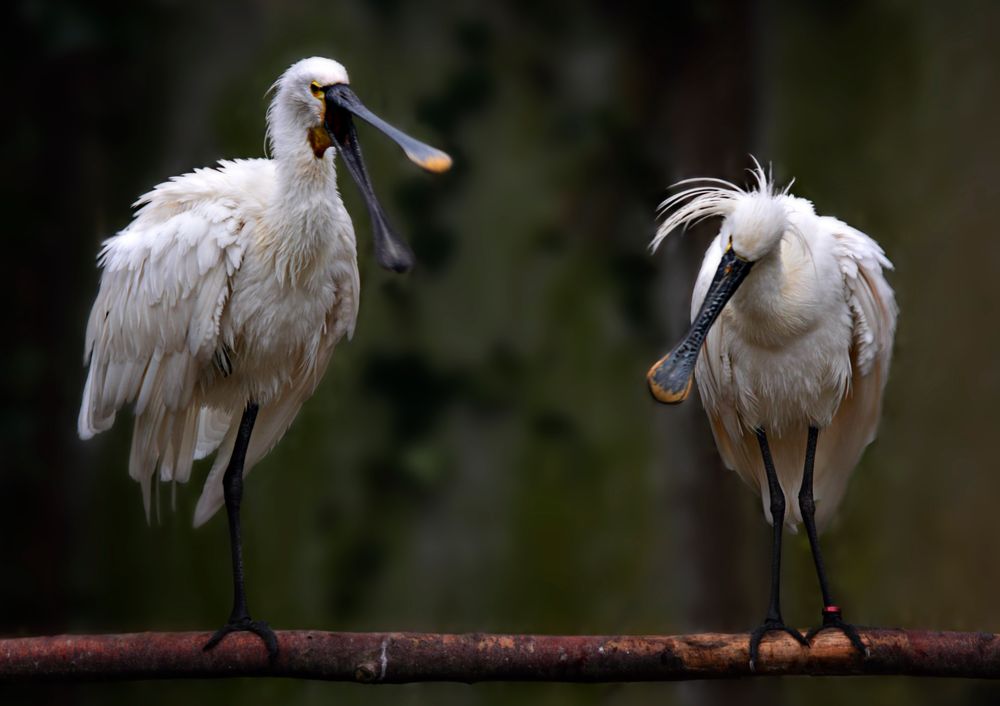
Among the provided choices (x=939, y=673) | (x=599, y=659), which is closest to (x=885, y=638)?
(x=939, y=673)

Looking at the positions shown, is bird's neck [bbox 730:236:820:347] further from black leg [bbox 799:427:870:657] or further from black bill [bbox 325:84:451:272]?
black bill [bbox 325:84:451:272]

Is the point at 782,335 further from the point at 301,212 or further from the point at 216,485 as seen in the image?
the point at 216,485

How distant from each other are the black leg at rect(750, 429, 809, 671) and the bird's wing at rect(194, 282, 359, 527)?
38.8 inches

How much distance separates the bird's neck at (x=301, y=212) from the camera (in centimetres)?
270

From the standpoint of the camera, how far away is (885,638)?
2.65 metres

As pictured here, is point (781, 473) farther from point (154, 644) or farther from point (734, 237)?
point (154, 644)

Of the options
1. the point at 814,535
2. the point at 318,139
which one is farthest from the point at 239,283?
the point at 814,535

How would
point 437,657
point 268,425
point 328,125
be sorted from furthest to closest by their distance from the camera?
point 268,425 → point 328,125 → point 437,657

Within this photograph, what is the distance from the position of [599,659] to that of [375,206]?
100 cm

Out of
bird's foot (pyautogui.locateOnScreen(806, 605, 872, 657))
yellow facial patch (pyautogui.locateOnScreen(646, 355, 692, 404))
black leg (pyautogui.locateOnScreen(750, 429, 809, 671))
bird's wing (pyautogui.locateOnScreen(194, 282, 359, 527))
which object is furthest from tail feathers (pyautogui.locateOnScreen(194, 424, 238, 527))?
bird's foot (pyautogui.locateOnScreen(806, 605, 872, 657))

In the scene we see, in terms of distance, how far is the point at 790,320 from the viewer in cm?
287

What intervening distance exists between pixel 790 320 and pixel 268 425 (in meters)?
1.20

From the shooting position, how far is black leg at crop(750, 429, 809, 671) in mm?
2658

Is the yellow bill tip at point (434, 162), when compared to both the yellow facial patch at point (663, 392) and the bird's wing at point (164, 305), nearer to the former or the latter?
the bird's wing at point (164, 305)
